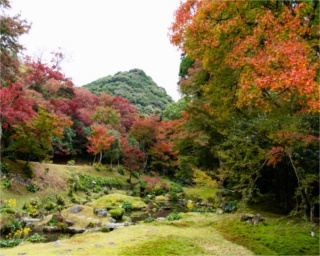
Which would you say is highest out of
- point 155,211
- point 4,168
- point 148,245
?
point 148,245

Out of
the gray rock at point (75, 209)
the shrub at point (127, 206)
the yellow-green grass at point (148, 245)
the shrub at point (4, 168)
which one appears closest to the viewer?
the yellow-green grass at point (148, 245)

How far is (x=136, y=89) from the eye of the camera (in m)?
55.9

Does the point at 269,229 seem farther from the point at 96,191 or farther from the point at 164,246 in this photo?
the point at 96,191

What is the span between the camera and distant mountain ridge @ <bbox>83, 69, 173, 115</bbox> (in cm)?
5041

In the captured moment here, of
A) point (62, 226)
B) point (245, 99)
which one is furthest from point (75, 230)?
point (245, 99)

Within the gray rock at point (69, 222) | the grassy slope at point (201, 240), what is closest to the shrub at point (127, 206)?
the gray rock at point (69, 222)

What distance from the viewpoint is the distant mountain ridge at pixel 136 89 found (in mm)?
50412

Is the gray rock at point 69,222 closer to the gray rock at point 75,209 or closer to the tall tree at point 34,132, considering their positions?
the gray rock at point 75,209

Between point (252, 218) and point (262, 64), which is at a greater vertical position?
point (262, 64)

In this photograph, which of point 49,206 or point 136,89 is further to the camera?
point 136,89

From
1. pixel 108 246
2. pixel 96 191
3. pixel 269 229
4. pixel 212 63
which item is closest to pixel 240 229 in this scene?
pixel 269 229

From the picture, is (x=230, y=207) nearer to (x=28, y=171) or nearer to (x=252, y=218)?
(x=252, y=218)

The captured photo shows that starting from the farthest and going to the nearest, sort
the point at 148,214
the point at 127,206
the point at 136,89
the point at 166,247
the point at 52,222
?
1. the point at 136,89
2. the point at 127,206
3. the point at 148,214
4. the point at 52,222
5. the point at 166,247

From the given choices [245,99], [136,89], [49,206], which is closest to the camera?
[245,99]
